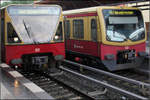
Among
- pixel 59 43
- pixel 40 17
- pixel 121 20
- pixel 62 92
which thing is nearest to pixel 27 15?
pixel 40 17

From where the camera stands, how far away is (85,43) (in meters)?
11.3

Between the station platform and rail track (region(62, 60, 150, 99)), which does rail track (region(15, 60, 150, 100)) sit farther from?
the station platform

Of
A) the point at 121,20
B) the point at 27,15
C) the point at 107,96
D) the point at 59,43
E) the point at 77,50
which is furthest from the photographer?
the point at 77,50

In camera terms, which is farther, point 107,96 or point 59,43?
point 59,43

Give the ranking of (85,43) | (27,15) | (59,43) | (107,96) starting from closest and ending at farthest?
(107,96)
(27,15)
(59,43)
(85,43)

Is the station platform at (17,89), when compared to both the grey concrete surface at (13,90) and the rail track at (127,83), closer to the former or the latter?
the grey concrete surface at (13,90)

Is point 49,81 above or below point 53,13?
below

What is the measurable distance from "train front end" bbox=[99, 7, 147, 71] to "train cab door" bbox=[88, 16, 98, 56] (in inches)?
16.7

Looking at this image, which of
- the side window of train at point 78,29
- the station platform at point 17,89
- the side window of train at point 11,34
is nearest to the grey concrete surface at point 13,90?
the station platform at point 17,89

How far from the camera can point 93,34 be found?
10555 millimetres

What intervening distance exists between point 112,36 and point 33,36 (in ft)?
10.8

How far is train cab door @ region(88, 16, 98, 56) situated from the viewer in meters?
10.3

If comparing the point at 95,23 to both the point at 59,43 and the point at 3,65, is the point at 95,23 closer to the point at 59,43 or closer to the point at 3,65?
the point at 59,43

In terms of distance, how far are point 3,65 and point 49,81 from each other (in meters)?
2.42
